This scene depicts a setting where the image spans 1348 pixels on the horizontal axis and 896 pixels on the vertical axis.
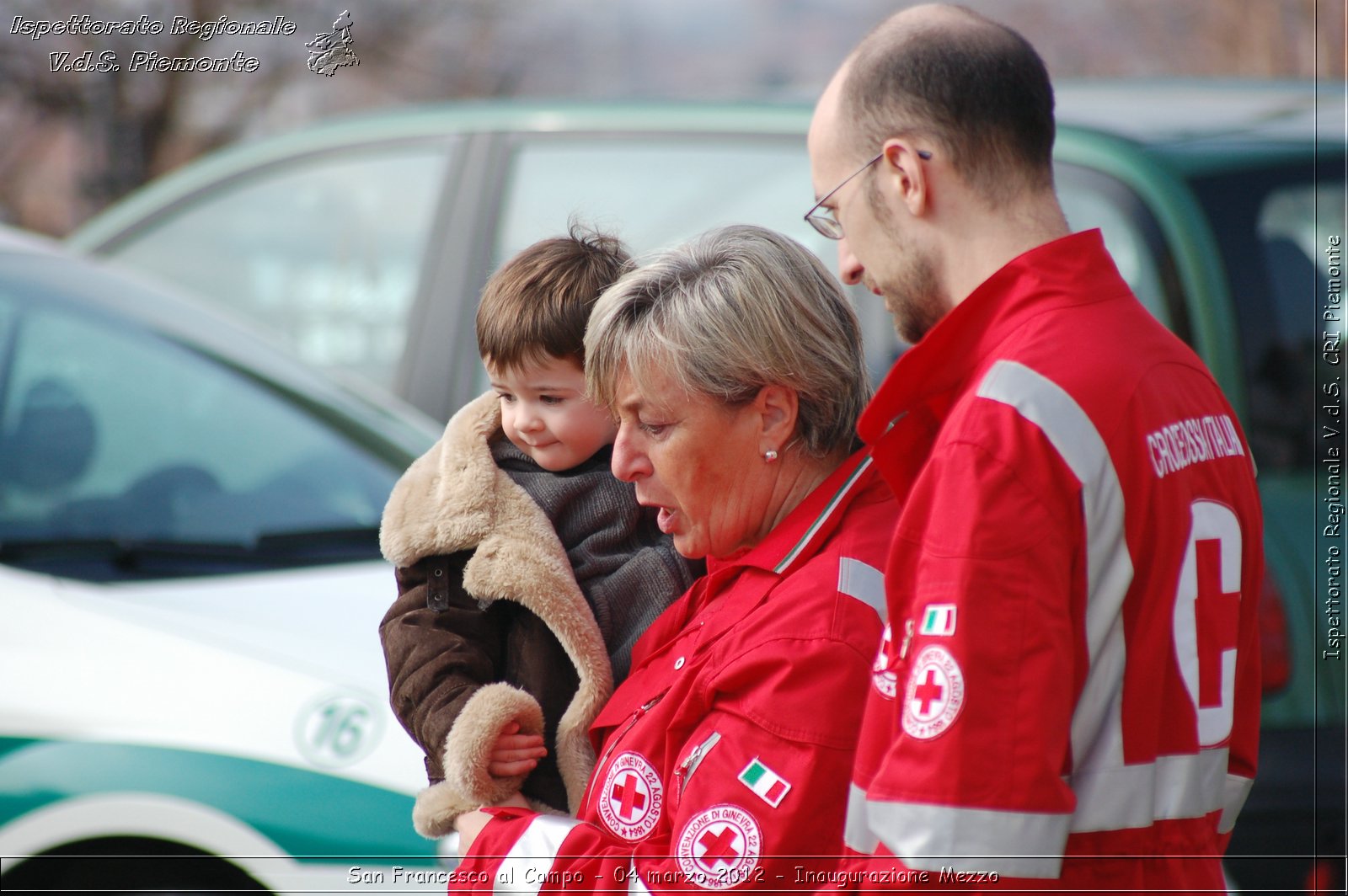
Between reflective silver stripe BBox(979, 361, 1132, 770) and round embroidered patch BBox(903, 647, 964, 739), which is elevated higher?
reflective silver stripe BBox(979, 361, 1132, 770)

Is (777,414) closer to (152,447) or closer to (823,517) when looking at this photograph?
(823,517)

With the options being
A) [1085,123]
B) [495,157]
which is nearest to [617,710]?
[1085,123]

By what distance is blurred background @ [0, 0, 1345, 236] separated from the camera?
1071cm

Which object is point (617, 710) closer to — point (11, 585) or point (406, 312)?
point (11, 585)

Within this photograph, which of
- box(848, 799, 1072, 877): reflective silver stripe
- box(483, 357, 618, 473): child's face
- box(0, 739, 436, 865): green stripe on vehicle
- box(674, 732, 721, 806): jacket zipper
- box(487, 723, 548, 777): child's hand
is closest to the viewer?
box(848, 799, 1072, 877): reflective silver stripe

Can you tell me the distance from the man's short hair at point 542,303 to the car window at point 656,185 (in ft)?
5.62

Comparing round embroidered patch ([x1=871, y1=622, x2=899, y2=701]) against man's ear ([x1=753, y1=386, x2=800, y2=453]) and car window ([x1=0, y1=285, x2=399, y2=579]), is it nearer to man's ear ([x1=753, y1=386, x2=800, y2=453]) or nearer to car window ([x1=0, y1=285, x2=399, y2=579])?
man's ear ([x1=753, y1=386, x2=800, y2=453])

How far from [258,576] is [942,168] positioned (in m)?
2.00

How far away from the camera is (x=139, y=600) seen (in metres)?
2.85

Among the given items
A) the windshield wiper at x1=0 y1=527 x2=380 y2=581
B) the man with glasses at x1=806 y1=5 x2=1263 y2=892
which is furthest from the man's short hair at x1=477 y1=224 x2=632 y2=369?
the windshield wiper at x1=0 y1=527 x2=380 y2=581

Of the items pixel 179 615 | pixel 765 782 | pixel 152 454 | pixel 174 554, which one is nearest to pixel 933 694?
pixel 765 782

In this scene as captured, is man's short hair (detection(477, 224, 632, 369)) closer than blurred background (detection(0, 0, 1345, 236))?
Yes

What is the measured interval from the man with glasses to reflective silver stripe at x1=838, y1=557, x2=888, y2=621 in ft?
0.41

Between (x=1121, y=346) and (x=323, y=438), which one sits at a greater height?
(x=323, y=438)
